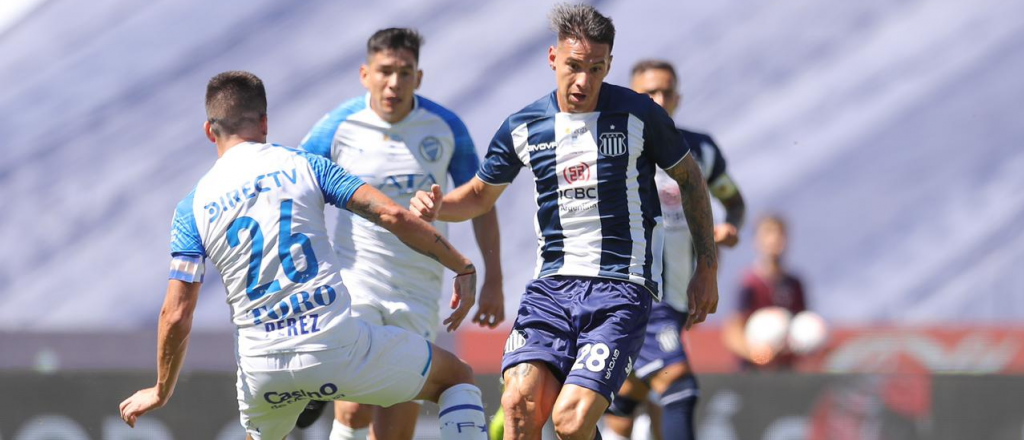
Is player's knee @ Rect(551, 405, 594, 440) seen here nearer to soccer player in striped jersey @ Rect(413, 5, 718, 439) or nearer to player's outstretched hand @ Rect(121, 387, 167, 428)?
soccer player in striped jersey @ Rect(413, 5, 718, 439)

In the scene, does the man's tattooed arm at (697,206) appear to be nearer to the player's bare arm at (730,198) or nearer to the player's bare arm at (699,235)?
the player's bare arm at (699,235)

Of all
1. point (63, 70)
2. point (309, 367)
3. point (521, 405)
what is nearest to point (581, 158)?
point (521, 405)

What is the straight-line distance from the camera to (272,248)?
14.7 ft

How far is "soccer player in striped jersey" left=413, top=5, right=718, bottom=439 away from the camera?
4.80 metres

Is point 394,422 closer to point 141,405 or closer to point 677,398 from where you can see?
point 677,398

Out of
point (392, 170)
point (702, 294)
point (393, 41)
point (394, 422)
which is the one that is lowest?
point (394, 422)

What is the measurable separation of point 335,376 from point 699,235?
1.60 m

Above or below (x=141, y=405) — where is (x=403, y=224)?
above

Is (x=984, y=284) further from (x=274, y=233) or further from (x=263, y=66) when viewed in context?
(x=274, y=233)

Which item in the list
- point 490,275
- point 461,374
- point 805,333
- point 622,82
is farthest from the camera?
point 622,82

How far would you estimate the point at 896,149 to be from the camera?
1547 centimetres

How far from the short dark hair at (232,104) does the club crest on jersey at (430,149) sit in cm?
137

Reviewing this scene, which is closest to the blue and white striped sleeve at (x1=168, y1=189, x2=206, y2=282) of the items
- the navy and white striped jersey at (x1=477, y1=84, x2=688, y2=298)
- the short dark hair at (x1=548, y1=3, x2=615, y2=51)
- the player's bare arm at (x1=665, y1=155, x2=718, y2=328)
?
the navy and white striped jersey at (x1=477, y1=84, x2=688, y2=298)

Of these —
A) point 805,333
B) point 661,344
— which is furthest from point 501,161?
point 805,333
